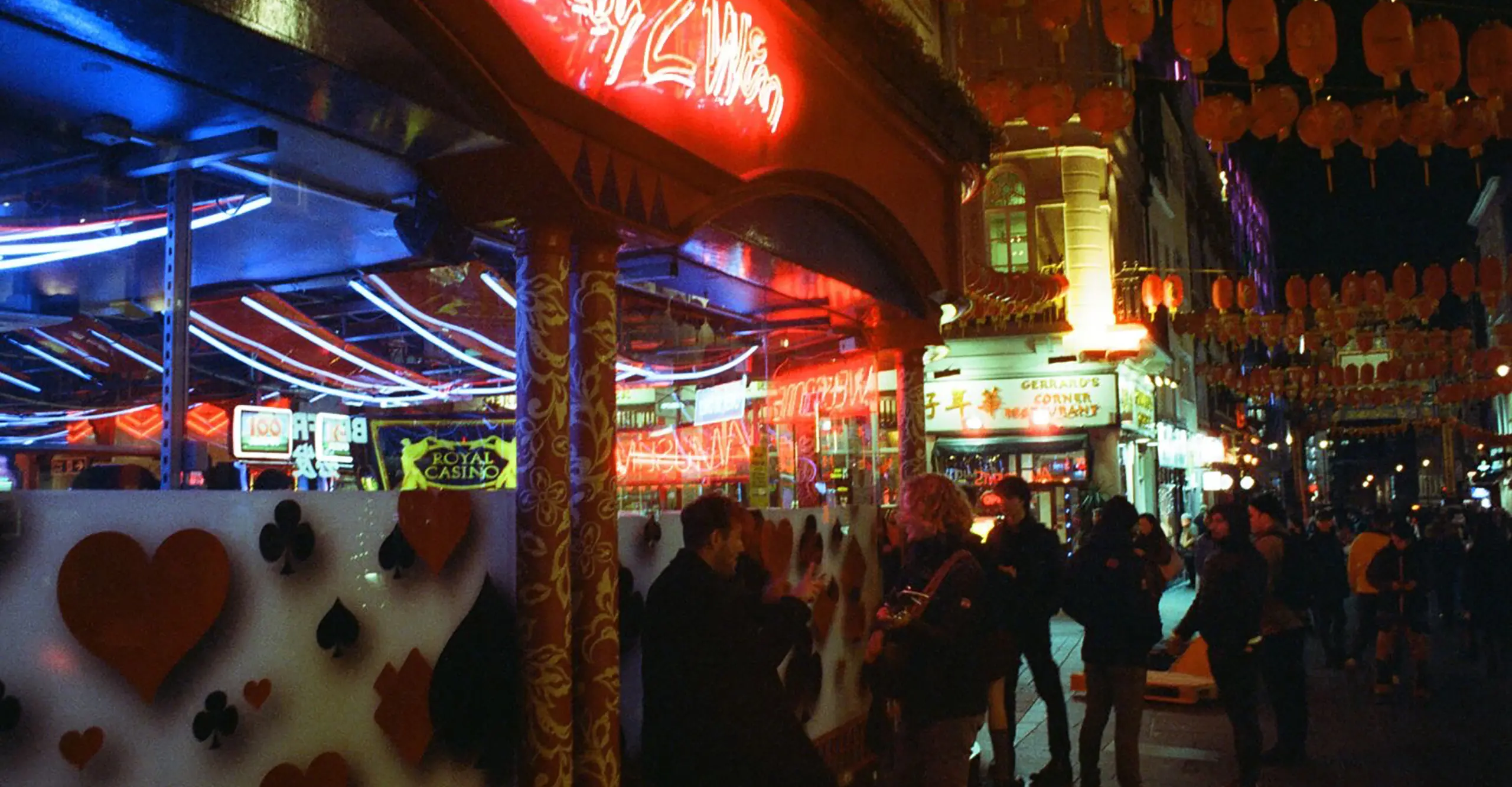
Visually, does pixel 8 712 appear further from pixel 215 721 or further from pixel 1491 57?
pixel 1491 57

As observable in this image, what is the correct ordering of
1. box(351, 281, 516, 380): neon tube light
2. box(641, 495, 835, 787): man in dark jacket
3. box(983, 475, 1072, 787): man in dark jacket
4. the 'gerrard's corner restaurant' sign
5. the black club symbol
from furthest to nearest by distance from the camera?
1. the 'gerrard's corner restaurant' sign
2. box(983, 475, 1072, 787): man in dark jacket
3. box(351, 281, 516, 380): neon tube light
4. box(641, 495, 835, 787): man in dark jacket
5. the black club symbol

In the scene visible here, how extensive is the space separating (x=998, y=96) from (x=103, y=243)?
793 centimetres

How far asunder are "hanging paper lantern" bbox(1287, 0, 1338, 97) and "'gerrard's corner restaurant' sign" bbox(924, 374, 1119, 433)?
14.4 meters

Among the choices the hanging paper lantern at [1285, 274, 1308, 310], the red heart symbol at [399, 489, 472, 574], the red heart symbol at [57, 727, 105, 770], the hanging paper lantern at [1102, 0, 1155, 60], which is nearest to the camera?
the red heart symbol at [57, 727, 105, 770]

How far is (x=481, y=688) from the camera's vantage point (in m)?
4.75

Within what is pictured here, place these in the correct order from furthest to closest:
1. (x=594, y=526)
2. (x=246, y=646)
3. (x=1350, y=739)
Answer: (x=1350, y=739) → (x=594, y=526) → (x=246, y=646)

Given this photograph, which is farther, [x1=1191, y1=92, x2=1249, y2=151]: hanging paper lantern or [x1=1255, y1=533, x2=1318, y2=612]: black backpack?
[x1=1191, y1=92, x2=1249, y2=151]: hanging paper lantern

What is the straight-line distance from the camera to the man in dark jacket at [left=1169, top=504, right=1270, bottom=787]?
805cm

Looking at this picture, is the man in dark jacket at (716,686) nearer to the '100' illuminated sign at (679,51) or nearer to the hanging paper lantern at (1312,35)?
the '100' illuminated sign at (679,51)

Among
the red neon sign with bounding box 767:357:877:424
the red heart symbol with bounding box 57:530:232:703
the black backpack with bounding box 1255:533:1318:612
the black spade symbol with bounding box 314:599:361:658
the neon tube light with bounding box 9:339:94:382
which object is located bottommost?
the black backpack with bounding box 1255:533:1318:612

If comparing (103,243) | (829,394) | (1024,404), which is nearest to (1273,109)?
(829,394)

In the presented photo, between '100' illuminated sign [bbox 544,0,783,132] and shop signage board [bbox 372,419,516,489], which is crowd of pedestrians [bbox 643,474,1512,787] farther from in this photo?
shop signage board [bbox 372,419,516,489]

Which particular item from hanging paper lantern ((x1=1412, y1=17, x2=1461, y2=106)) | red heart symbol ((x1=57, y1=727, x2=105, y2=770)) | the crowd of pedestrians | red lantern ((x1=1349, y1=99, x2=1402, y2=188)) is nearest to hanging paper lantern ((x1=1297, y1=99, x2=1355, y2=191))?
red lantern ((x1=1349, y1=99, x2=1402, y2=188))

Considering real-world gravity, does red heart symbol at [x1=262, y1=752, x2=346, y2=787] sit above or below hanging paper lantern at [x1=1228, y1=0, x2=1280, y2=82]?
below
